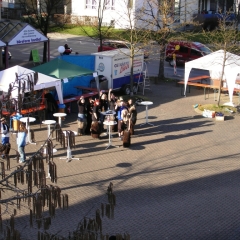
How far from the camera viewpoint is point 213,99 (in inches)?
994

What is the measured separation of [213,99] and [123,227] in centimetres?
1455

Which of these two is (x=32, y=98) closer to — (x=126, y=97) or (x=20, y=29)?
(x=126, y=97)

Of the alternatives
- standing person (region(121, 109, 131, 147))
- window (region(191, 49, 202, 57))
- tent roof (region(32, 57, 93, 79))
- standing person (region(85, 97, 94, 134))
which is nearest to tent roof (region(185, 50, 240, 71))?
tent roof (region(32, 57, 93, 79))

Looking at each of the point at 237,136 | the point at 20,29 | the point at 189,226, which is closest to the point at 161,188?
the point at 189,226

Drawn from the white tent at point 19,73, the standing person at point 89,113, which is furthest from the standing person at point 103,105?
the white tent at point 19,73

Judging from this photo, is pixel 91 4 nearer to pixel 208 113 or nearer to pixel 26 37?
pixel 26 37

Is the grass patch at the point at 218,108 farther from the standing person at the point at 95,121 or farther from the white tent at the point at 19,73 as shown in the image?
the white tent at the point at 19,73

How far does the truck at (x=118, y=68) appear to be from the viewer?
2427 cm

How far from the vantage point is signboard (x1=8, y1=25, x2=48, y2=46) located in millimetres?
26078

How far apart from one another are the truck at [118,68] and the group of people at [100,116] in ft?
16.9

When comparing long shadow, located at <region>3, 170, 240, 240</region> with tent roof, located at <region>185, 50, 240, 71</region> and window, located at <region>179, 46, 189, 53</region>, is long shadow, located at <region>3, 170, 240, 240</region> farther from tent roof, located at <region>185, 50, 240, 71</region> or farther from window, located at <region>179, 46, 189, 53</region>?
window, located at <region>179, 46, 189, 53</region>

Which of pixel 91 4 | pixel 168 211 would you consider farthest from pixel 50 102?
pixel 91 4

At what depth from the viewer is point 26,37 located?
27.0 m

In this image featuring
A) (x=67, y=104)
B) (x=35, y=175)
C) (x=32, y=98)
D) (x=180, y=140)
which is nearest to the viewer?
(x=35, y=175)
